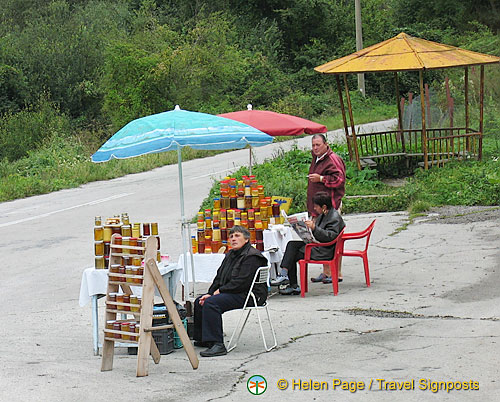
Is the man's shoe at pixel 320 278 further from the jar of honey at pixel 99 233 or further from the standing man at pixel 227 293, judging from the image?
the jar of honey at pixel 99 233

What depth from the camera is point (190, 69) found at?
41.1m

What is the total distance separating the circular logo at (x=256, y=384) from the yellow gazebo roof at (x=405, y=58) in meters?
12.2

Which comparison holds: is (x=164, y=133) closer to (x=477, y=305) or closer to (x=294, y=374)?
(x=294, y=374)

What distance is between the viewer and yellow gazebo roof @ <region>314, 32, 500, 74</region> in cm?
1817

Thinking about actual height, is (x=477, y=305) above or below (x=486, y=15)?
below

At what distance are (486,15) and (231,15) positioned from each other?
1633 centimetres

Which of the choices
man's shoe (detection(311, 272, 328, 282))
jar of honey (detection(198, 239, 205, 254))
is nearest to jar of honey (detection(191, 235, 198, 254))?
jar of honey (detection(198, 239, 205, 254))

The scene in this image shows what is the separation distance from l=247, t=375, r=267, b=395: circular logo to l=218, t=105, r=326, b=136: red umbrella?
5.86m

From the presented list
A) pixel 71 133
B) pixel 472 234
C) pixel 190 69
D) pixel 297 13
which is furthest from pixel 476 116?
pixel 297 13

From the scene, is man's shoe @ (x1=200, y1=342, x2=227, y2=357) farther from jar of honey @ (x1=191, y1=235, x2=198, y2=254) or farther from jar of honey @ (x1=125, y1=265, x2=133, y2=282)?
jar of honey @ (x1=191, y1=235, x2=198, y2=254)

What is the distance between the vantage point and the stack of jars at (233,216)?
10.0 meters

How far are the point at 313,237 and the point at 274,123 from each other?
9.26 feet

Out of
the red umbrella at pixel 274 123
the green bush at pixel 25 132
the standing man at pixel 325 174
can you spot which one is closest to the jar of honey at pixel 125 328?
the standing man at pixel 325 174

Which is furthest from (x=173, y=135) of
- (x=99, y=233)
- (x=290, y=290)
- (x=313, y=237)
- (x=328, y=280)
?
(x=328, y=280)
